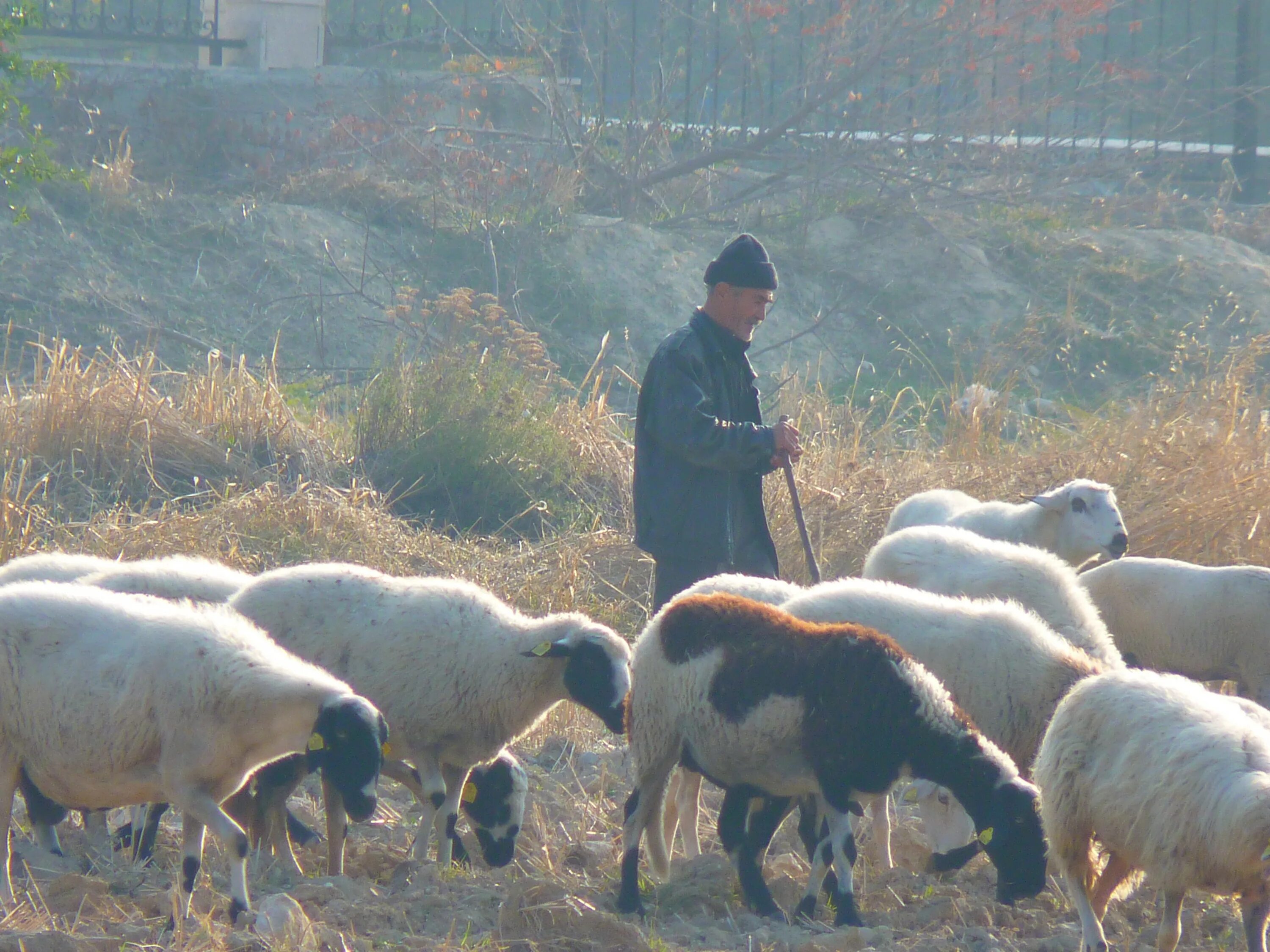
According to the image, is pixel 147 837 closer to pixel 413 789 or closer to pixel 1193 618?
pixel 413 789

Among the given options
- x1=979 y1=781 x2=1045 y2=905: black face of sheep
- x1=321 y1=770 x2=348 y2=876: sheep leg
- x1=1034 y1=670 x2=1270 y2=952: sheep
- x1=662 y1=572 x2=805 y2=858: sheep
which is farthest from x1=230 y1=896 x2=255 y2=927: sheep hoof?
x1=1034 y1=670 x2=1270 y2=952: sheep

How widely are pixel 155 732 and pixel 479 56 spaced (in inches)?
490

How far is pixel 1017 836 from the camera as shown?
14.0 ft

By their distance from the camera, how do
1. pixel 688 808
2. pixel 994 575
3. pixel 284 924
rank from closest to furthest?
pixel 284 924 → pixel 688 808 → pixel 994 575

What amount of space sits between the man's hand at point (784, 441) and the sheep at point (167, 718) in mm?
2005

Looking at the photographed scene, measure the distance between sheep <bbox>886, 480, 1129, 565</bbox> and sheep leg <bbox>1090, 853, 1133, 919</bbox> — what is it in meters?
2.94

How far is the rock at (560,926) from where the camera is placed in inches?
157

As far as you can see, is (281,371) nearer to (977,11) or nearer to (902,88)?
(977,11)

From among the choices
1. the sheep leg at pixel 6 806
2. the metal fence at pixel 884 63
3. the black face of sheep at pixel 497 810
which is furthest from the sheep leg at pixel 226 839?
the metal fence at pixel 884 63

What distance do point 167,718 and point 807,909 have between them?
6.35 ft

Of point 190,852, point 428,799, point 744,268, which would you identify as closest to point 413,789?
point 428,799

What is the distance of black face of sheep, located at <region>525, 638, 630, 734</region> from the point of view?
496cm

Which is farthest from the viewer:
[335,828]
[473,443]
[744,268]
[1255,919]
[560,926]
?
[473,443]

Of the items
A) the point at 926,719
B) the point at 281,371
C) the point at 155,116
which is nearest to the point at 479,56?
the point at 155,116
